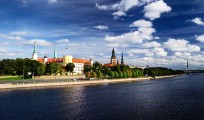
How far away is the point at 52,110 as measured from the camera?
57.6m

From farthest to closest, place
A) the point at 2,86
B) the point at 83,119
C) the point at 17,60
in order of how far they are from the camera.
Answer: the point at 17,60, the point at 2,86, the point at 83,119

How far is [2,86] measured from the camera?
9988 cm

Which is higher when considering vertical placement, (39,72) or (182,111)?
(39,72)

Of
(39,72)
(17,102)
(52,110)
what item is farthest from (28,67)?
(52,110)

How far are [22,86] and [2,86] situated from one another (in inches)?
349

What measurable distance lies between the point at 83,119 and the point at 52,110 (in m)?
11.5

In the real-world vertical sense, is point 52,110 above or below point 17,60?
below

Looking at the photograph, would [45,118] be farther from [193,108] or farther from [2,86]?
[2,86]

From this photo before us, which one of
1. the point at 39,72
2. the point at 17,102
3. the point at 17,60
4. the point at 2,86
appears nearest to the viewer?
the point at 17,102

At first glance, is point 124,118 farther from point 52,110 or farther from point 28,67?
point 28,67

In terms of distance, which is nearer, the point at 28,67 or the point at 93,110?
the point at 93,110

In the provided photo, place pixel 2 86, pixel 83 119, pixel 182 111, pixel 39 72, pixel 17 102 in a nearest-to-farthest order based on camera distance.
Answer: pixel 83 119, pixel 182 111, pixel 17 102, pixel 2 86, pixel 39 72

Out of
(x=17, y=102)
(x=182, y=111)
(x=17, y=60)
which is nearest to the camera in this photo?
(x=182, y=111)

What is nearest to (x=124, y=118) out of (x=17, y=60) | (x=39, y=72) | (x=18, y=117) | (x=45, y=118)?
(x=45, y=118)
